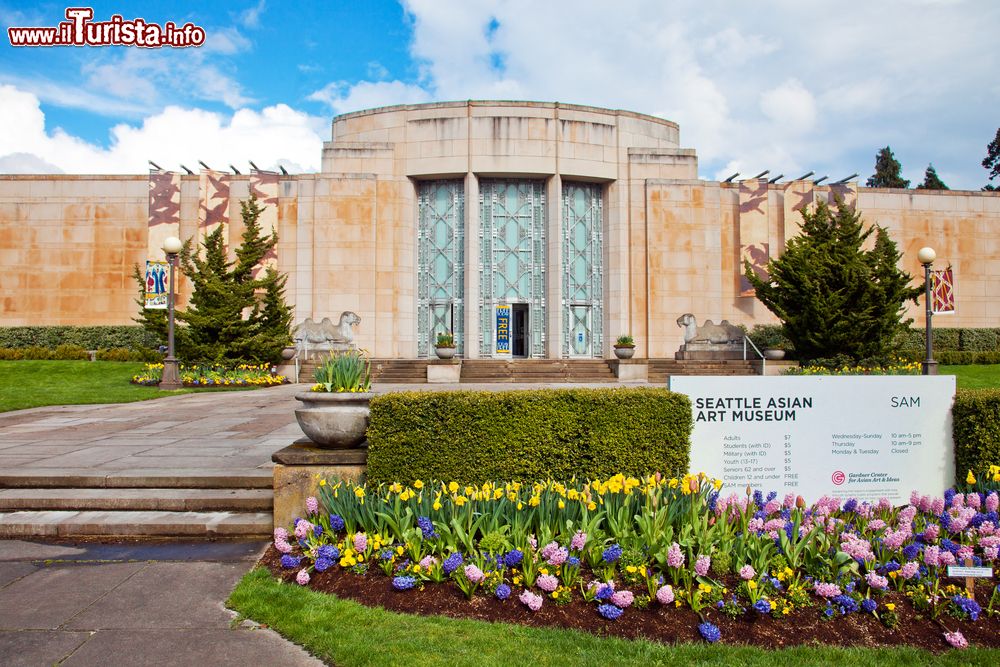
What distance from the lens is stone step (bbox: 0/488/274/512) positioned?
6363mm

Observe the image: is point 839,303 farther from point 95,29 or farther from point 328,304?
point 95,29

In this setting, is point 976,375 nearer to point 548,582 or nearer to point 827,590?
point 827,590

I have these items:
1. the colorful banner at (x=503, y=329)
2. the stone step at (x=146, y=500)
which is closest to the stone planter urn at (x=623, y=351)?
the colorful banner at (x=503, y=329)

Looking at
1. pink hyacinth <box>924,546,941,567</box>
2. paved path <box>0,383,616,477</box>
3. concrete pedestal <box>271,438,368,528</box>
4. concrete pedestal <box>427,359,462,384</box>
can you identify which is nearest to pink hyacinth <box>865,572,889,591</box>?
pink hyacinth <box>924,546,941,567</box>

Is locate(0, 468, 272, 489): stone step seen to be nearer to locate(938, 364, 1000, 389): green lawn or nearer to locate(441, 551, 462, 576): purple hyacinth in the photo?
locate(441, 551, 462, 576): purple hyacinth

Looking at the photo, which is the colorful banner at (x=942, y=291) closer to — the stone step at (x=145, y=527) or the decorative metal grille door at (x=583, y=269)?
the decorative metal grille door at (x=583, y=269)

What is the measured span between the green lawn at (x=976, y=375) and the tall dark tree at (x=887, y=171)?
117 feet

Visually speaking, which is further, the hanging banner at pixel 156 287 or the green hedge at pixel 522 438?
the hanging banner at pixel 156 287

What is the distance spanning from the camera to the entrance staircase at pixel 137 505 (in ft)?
19.6

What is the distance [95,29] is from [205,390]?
31.3 ft

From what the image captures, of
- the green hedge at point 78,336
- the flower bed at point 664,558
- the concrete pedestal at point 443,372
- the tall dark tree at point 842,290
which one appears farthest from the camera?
the green hedge at point 78,336

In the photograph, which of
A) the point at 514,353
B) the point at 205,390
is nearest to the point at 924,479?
the point at 205,390

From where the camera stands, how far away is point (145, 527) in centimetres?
596

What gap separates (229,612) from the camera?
438cm
